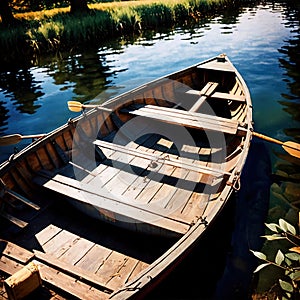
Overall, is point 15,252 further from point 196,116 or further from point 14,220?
point 196,116

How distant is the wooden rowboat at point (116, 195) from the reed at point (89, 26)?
11.1 metres

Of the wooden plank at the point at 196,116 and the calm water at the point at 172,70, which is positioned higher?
the wooden plank at the point at 196,116

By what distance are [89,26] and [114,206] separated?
51.4 feet

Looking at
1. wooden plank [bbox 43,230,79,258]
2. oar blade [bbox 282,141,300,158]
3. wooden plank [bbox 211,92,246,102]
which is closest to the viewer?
wooden plank [bbox 43,230,79,258]

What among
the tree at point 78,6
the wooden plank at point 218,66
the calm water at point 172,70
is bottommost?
the calm water at point 172,70

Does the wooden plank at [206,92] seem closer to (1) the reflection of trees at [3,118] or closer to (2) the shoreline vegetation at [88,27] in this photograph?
(1) the reflection of trees at [3,118]

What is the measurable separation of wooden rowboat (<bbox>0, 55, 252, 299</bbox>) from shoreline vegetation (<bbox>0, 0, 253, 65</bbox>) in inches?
437

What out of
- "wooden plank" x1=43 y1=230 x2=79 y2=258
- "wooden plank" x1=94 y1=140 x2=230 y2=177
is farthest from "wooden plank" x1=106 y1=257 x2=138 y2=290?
"wooden plank" x1=94 y1=140 x2=230 y2=177

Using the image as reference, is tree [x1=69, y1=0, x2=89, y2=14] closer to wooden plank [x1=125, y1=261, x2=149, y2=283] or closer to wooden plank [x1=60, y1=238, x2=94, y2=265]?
wooden plank [x1=60, y1=238, x2=94, y2=265]

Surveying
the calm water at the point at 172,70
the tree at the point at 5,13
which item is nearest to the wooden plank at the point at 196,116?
the calm water at the point at 172,70

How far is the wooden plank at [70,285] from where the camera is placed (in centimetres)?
320

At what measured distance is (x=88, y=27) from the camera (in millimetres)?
17109

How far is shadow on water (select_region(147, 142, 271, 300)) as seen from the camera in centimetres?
401

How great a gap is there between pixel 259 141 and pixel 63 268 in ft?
19.2
